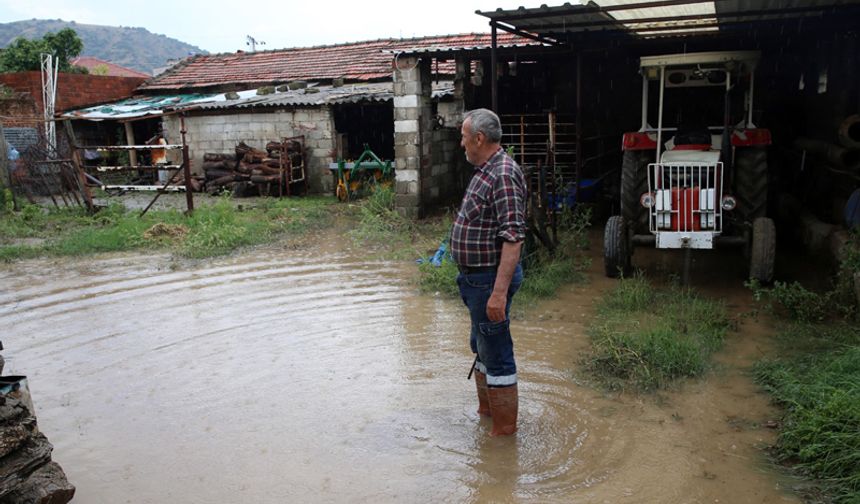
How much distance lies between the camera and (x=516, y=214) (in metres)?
3.53

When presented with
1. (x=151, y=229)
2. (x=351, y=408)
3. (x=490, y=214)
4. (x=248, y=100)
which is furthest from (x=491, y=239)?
(x=248, y=100)

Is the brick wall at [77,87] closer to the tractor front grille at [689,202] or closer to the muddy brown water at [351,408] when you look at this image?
the muddy brown water at [351,408]

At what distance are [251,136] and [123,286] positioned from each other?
9.05 m

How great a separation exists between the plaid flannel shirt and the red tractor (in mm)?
3610

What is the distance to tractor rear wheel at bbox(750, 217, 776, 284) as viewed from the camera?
6.57 metres

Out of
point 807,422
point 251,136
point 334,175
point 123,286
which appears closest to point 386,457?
point 807,422

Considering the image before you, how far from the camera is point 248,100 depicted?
1680 cm

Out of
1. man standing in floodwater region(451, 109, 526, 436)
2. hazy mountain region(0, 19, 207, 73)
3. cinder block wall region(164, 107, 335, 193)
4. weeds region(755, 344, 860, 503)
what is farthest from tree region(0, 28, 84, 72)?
hazy mountain region(0, 19, 207, 73)

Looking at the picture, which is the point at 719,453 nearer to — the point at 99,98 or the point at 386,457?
the point at 386,457

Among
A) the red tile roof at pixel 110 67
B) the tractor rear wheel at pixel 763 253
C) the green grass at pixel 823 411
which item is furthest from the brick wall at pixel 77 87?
the green grass at pixel 823 411

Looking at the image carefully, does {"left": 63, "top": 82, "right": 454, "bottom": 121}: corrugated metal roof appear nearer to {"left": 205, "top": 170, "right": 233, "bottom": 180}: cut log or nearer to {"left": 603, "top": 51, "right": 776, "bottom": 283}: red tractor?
{"left": 205, "top": 170, "right": 233, "bottom": 180}: cut log

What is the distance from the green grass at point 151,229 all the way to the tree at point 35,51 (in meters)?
10.7

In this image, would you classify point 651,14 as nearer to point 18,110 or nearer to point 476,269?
point 476,269

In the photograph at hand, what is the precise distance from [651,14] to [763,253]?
11.9ft
